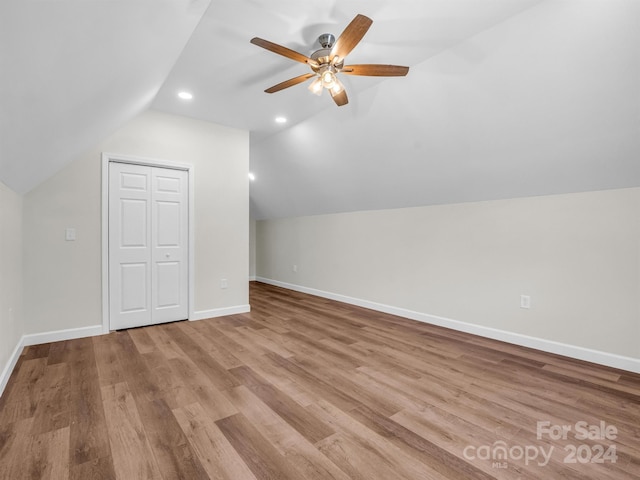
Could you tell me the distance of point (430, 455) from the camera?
1567 millimetres

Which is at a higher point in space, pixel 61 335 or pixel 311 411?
pixel 61 335

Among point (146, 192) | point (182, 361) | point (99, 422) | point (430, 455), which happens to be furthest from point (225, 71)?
point (430, 455)

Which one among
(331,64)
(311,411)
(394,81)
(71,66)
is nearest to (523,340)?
(311,411)

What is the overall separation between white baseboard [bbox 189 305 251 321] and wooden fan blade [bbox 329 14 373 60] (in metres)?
3.31

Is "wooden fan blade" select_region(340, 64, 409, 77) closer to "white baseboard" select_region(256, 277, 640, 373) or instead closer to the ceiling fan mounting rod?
the ceiling fan mounting rod

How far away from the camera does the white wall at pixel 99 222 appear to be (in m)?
3.12

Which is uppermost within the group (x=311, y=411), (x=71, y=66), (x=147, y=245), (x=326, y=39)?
(x=326, y=39)

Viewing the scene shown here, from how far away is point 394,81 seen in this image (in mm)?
2977

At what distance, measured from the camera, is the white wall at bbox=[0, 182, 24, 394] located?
7.45 ft

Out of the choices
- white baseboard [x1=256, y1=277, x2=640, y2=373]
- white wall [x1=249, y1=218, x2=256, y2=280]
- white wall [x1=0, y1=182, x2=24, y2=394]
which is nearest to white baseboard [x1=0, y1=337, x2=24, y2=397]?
white wall [x1=0, y1=182, x2=24, y2=394]

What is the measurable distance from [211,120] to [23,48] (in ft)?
10.6

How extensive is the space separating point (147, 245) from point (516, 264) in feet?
13.5

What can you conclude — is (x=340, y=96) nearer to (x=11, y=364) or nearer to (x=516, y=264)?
(x=516, y=264)

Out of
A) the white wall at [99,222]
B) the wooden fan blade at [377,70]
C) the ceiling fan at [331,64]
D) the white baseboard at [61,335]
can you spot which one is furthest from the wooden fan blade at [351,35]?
the white baseboard at [61,335]
